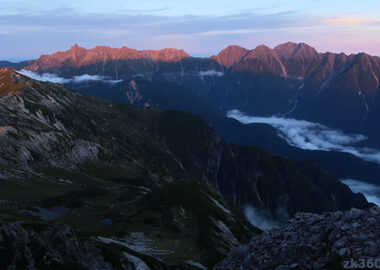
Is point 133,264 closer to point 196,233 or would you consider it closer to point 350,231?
point 350,231

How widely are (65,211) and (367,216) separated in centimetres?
11701

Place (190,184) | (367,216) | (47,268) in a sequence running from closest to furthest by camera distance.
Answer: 1. (367,216)
2. (47,268)
3. (190,184)

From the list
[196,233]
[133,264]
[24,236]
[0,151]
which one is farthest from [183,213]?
[0,151]

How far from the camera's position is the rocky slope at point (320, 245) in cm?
2459

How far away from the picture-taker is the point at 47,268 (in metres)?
40.8

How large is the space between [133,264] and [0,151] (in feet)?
498

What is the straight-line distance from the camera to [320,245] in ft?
91.7

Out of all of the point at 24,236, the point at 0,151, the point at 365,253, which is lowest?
the point at 0,151

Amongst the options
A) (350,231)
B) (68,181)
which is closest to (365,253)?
(350,231)

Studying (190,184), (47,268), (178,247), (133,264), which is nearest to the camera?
(47,268)

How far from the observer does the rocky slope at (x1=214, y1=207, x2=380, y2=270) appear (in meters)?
24.6

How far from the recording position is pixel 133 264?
57.1 m

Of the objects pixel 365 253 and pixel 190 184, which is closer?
pixel 365 253

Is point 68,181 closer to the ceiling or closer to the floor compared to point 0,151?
closer to the floor
